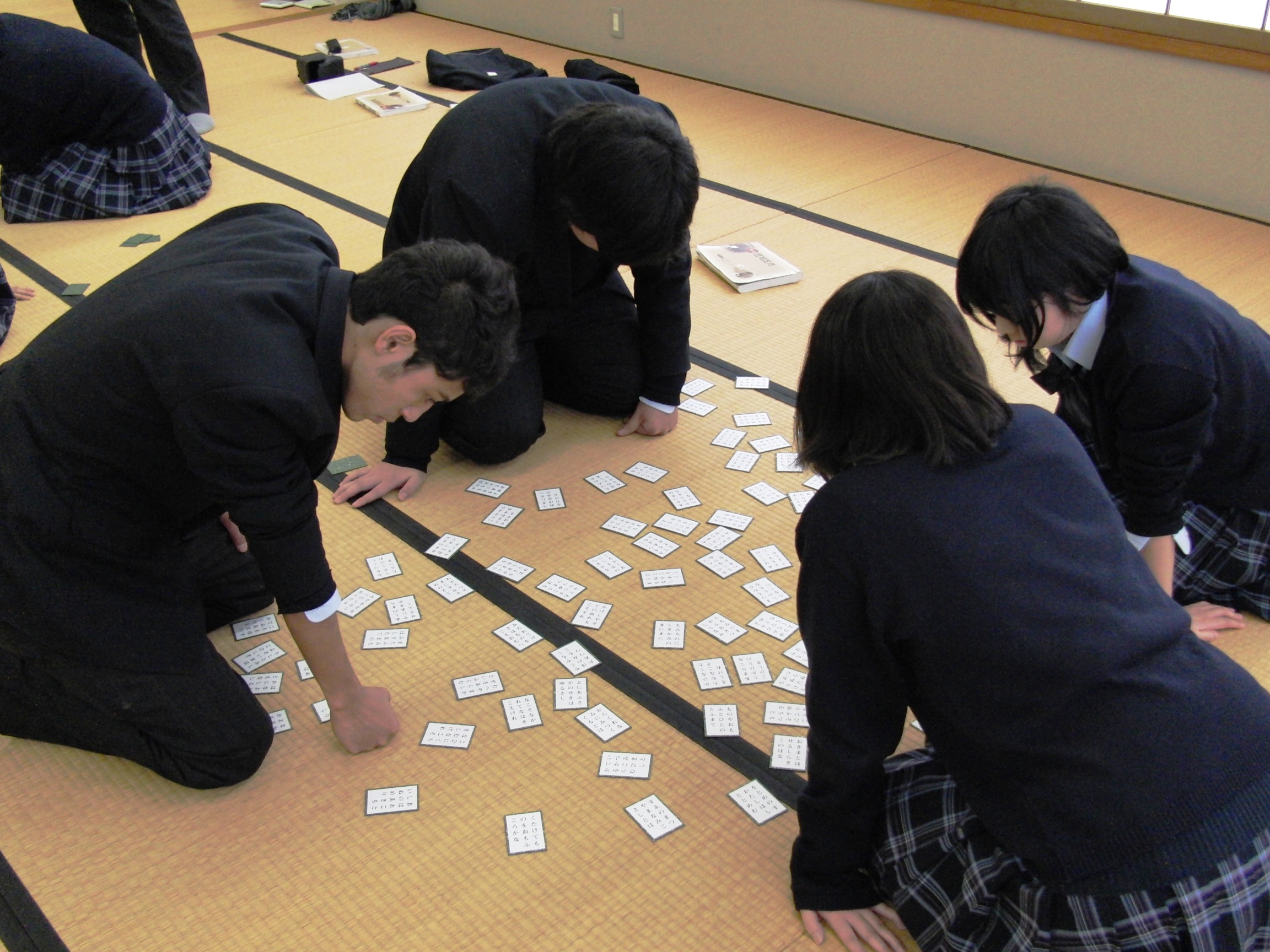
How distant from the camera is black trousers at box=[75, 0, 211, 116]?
463 cm

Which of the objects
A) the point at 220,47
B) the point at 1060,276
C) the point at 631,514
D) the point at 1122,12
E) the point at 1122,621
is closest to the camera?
the point at 1122,621

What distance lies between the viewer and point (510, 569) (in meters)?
2.28

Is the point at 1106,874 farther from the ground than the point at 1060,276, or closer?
closer

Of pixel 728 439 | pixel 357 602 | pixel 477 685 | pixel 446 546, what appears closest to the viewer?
pixel 477 685

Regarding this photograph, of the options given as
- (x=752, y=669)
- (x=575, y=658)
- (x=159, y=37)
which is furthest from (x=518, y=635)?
(x=159, y=37)

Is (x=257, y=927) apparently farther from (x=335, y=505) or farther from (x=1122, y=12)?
(x=1122, y=12)

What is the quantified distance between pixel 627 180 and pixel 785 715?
3.41 ft

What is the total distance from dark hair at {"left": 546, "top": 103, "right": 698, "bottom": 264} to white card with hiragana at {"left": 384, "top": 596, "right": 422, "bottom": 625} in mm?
832

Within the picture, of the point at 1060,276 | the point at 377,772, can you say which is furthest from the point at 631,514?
the point at 1060,276

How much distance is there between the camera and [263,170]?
441 cm

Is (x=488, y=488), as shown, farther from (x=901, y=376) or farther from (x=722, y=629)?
(x=901, y=376)

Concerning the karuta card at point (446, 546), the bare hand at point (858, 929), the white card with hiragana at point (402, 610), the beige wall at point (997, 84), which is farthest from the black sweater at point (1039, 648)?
the beige wall at point (997, 84)

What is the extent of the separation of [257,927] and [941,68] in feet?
13.7

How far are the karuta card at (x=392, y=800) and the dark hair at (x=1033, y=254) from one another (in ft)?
4.02
